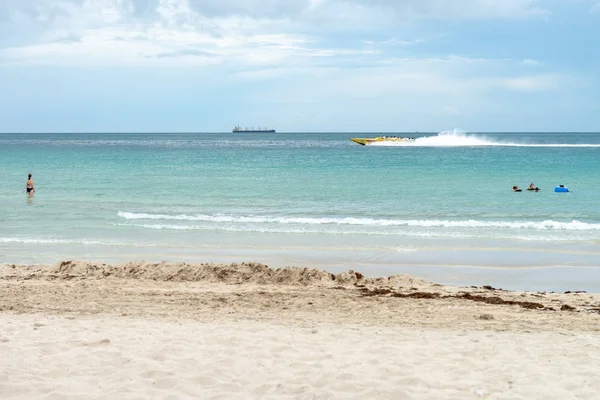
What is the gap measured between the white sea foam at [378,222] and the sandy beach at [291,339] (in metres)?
9.11

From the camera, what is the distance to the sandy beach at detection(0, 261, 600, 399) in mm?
6047

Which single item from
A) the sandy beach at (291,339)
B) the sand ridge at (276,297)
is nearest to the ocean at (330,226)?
the sand ridge at (276,297)

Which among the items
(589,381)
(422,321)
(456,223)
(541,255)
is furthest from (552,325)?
(456,223)

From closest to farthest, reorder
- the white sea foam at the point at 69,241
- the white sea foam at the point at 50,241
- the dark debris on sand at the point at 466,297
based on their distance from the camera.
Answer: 1. the dark debris on sand at the point at 466,297
2. the white sea foam at the point at 69,241
3. the white sea foam at the point at 50,241

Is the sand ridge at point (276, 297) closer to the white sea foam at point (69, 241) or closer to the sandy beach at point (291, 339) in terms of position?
the sandy beach at point (291, 339)

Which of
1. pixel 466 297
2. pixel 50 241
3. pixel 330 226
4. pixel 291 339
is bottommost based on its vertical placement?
pixel 50 241

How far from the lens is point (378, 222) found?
21.4 meters

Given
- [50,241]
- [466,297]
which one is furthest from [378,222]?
[466,297]

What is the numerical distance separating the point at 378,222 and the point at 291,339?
1410 cm

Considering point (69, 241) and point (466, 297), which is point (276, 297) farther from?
point (69, 241)

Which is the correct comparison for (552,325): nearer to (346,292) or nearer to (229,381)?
(346,292)

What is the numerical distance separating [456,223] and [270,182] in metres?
18.5

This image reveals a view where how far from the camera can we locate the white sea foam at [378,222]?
66.7ft

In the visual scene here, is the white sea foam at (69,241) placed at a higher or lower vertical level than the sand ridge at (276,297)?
lower
